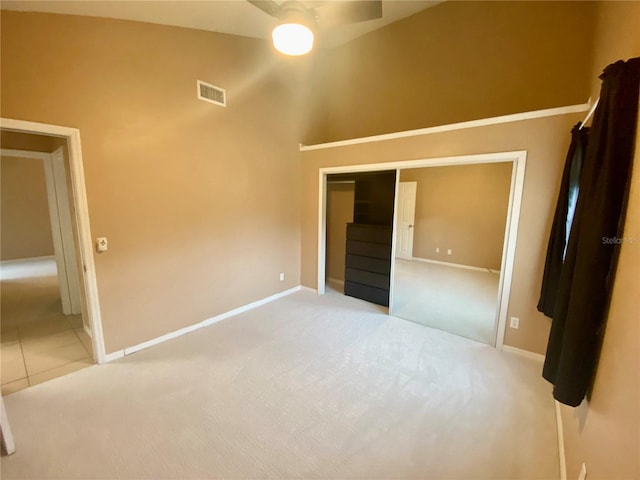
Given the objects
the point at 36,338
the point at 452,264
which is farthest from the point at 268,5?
the point at 452,264

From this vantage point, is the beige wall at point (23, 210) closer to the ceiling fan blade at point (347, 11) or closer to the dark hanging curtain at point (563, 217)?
the ceiling fan blade at point (347, 11)

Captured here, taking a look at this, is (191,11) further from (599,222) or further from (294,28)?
(599,222)

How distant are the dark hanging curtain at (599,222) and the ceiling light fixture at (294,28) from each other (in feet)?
5.25

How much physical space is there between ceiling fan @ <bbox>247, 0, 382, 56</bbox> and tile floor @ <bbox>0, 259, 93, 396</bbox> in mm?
3302

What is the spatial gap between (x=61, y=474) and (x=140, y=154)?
7.97ft

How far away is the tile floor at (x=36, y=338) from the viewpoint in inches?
93.0

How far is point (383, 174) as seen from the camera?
385 centimetres

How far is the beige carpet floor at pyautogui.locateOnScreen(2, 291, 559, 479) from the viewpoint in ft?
5.09

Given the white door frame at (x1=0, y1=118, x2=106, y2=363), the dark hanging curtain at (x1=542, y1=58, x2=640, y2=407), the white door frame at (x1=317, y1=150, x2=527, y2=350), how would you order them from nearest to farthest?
the dark hanging curtain at (x1=542, y1=58, x2=640, y2=407), the white door frame at (x1=0, y1=118, x2=106, y2=363), the white door frame at (x1=317, y1=150, x2=527, y2=350)

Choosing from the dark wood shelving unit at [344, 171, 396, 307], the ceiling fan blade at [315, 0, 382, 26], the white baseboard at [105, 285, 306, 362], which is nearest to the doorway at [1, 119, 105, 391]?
the white baseboard at [105, 285, 306, 362]

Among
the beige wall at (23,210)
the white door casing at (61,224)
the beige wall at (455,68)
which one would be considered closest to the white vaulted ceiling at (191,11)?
the beige wall at (455,68)

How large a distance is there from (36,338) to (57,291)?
197cm

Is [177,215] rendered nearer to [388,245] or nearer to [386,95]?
[388,245]

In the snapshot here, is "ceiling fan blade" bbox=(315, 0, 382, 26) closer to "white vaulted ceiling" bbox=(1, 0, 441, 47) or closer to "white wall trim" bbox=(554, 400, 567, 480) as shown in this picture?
"white vaulted ceiling" bbox=(1, 0, 441, 47)
